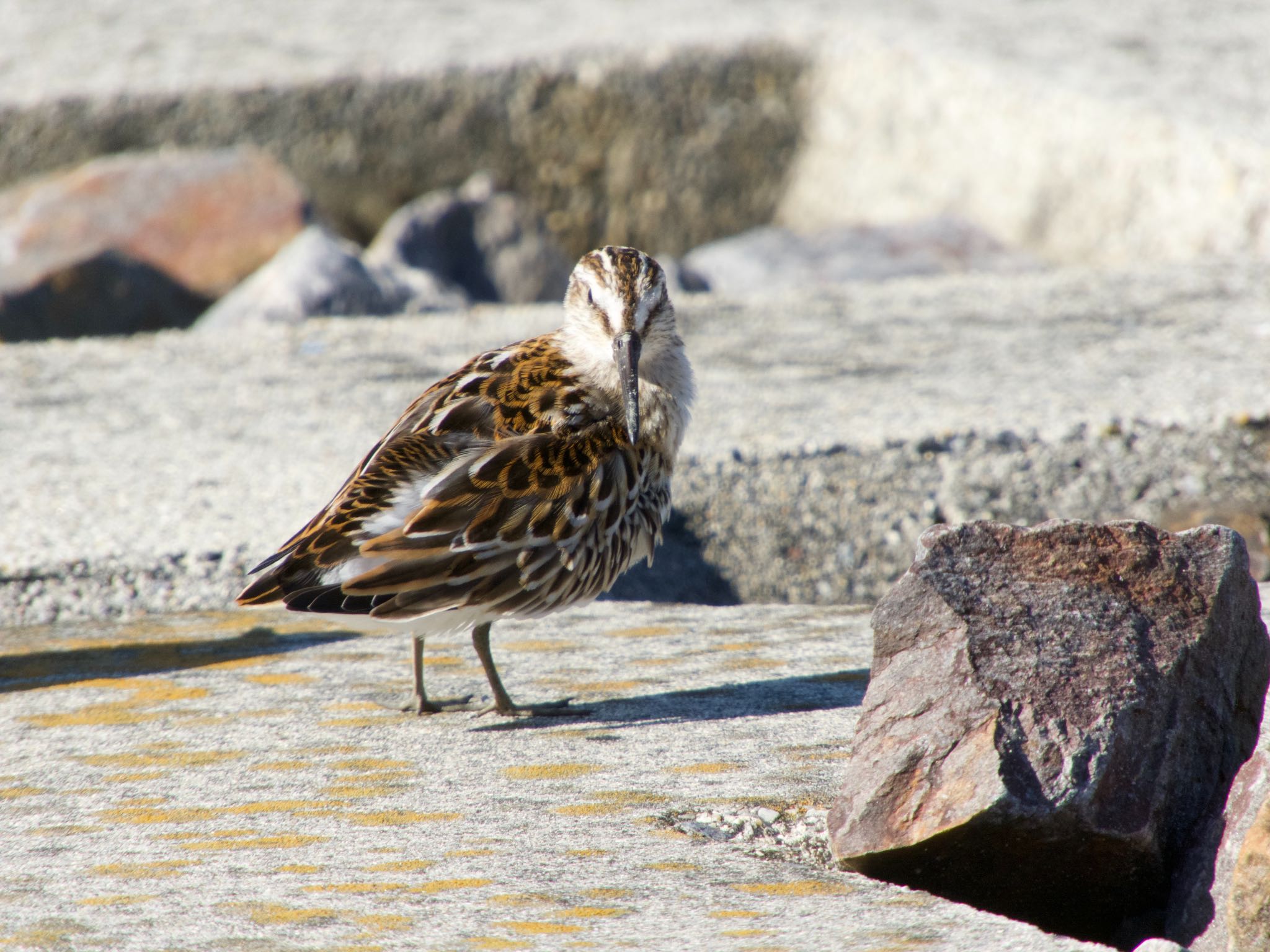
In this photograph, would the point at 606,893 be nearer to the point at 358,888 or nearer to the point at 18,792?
the point at 358,888

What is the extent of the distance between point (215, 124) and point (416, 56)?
51.8 inches

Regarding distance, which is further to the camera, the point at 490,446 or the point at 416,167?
the point at 416,167

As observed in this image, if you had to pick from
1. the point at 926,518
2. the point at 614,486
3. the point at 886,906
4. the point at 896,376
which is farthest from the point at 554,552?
the point at 896,376

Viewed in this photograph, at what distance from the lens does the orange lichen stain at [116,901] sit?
2.43m

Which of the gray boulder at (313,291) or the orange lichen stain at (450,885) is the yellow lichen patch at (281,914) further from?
the gray boulder at (313,291)

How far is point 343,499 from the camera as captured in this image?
3324 millimetres

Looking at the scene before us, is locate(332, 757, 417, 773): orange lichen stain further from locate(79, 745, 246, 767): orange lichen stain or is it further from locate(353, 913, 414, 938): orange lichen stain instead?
locate(353, 913, 414, 938): orange lichen stain

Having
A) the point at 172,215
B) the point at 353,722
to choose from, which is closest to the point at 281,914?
the point at 353,722

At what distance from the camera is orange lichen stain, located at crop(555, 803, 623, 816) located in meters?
2.81

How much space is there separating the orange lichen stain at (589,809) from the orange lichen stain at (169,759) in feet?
2.63

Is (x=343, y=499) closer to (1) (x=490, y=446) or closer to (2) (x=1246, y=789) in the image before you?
(1) (x=490, y=446)

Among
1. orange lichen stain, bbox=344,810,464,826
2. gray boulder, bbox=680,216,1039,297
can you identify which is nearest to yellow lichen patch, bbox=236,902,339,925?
orange lichen stain, bbox=344,810,464,826

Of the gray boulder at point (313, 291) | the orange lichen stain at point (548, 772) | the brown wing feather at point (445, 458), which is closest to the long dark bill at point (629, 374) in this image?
the brown wing feather at point (445, 458)

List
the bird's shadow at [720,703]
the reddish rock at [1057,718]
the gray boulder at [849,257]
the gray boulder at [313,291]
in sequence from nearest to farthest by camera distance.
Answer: the reddish rock at [1057,718] < the bird's shadow at [720,703] < the gray boulder at [313,291] < the gray boulder at [849,257]
